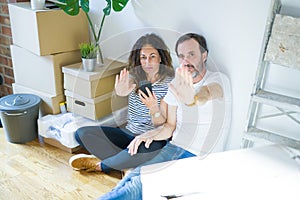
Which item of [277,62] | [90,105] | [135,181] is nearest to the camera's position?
[277,62]

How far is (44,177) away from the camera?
184cm

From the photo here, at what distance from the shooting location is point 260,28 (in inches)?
61.3

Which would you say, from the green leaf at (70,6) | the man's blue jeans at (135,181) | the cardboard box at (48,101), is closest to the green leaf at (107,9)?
the green leaf at (70,6)

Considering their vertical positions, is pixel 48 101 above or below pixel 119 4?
below

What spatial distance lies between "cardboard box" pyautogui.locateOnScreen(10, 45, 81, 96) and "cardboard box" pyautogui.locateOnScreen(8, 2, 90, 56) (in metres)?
0.04

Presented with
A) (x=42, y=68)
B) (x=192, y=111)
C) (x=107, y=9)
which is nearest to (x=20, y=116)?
(x=42, y=68)

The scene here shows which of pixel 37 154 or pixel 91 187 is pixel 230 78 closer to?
pixel 91 187

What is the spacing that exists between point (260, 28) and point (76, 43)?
1166 millimetres

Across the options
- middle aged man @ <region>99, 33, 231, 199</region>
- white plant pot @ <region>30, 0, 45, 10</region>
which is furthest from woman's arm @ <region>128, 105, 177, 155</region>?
white plant pot @ <region>30, 0, 45, 10</region>

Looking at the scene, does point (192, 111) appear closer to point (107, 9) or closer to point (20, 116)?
point (107, 9)

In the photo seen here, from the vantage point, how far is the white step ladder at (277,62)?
4.50ft

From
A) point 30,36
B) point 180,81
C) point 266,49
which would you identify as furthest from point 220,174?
point 30,36

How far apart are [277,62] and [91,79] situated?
1.02 metres

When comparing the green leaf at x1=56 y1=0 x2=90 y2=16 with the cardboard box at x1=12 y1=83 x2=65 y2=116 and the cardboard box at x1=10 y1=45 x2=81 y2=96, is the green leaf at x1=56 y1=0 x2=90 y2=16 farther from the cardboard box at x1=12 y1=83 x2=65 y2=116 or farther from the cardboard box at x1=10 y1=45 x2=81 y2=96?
the cardboard box at x1=12 y1=83 x2=65 y2=116
